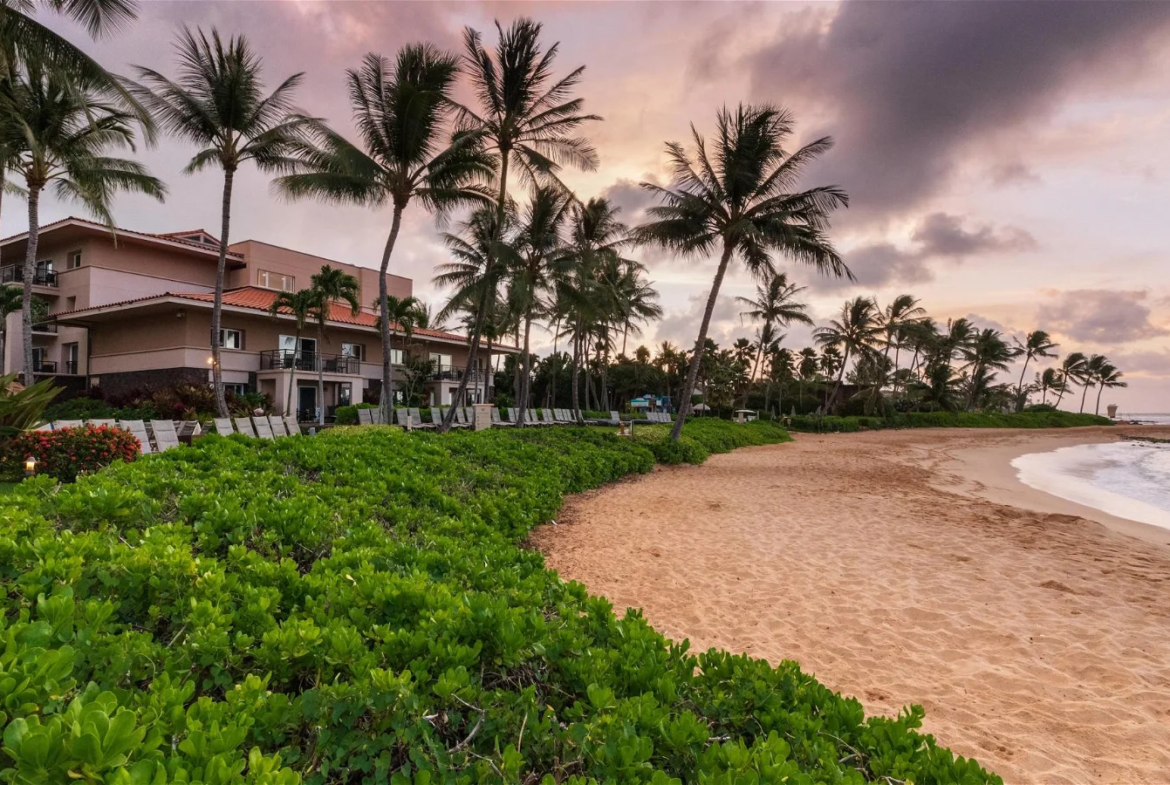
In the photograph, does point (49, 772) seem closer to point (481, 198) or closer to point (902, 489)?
point (902, 489)

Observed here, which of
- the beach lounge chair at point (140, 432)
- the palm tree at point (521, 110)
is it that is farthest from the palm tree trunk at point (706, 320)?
the beach lounge chair at point (140, 432)

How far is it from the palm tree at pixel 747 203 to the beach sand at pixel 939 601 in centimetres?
879

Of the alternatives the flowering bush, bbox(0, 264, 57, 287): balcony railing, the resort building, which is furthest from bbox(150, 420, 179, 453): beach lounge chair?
bbox(0, 264, 57, 287): balcony railing

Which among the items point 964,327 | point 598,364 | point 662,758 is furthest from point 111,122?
point 964,327

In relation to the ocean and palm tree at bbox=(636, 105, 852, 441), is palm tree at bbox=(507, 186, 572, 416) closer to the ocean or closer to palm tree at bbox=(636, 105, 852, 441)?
palm tree at bbox=(636, 105, 852, 441)

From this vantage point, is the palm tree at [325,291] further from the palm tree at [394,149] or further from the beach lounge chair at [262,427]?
the beach lounge chair at [262,427]

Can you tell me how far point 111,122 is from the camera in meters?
16.0

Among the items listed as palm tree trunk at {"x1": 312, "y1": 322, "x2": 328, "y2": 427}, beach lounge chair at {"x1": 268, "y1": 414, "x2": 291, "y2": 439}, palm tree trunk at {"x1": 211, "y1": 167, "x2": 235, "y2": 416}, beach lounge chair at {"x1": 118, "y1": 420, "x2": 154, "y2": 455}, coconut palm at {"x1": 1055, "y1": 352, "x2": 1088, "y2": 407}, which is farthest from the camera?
coconut palm at {"x1": 1055, "y1": 352, "x2": 1088, "y2": 407}

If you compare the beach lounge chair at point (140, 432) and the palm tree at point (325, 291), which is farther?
the palm tree at point (325, 291)

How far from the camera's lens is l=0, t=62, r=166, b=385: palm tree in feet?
46.9

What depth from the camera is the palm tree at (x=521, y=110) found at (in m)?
14.4

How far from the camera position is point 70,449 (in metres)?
7.96

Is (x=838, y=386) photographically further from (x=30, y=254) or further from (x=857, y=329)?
(x=30, y=254)

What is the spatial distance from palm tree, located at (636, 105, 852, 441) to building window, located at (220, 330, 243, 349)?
733 inches
